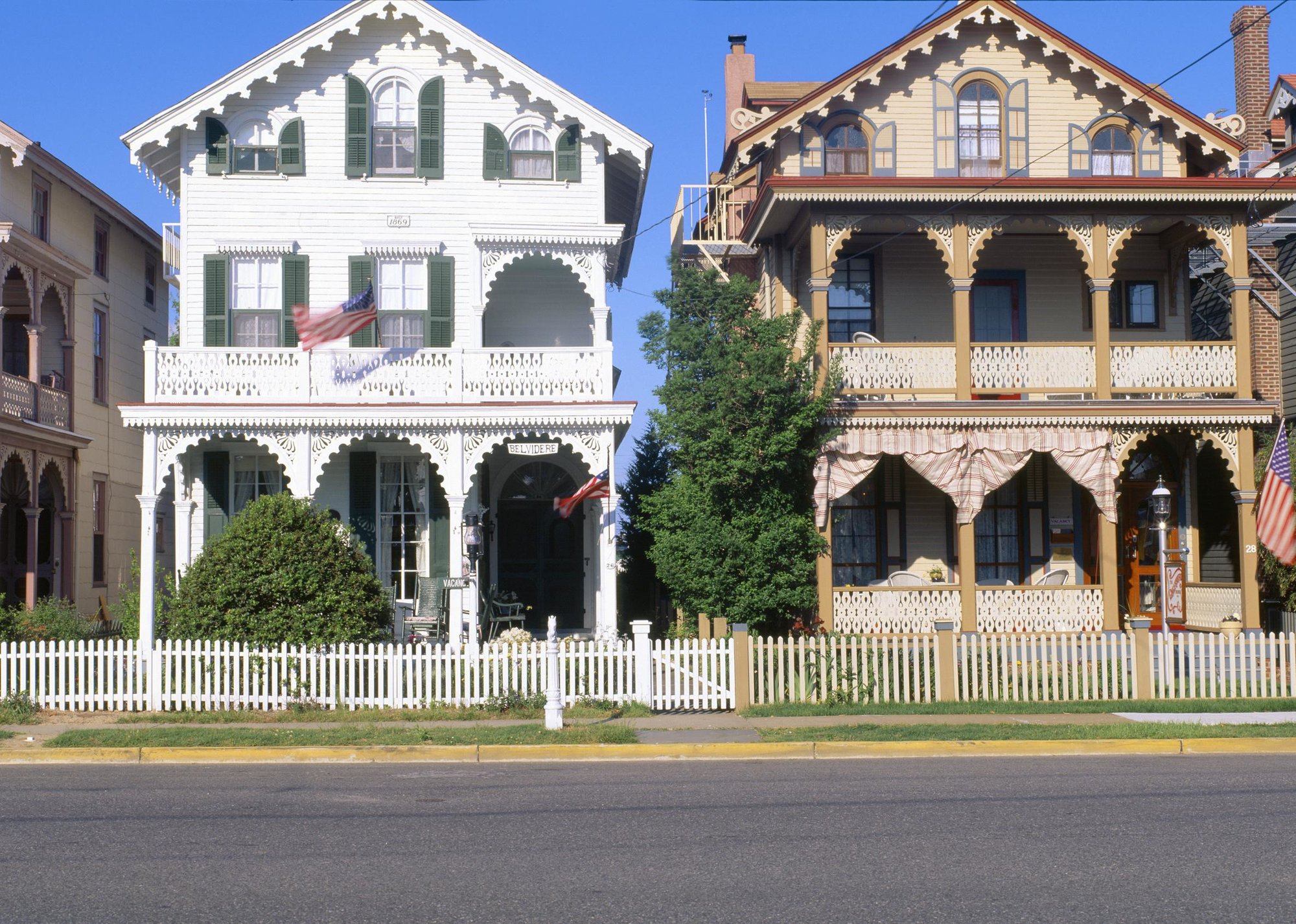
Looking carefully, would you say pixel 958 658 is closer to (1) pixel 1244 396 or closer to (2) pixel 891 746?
(2) pixel 891 746

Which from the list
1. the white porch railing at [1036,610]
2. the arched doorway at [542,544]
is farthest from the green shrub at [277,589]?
the white porch railing at [1036,610]

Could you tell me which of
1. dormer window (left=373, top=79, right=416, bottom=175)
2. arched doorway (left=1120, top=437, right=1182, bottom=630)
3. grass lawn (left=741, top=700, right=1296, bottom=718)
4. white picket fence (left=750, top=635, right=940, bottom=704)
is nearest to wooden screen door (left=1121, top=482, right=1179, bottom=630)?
arched doorway (left=1120, top=437, right=1182, bottom=630)

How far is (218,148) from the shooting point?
23344mm

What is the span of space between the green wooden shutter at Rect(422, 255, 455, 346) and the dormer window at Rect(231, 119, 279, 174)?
11.0 feet

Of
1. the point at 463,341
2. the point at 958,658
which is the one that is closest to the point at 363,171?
the point at 463,341

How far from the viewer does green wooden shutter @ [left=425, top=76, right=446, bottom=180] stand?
2348 cm

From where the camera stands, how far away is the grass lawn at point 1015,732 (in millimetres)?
14719

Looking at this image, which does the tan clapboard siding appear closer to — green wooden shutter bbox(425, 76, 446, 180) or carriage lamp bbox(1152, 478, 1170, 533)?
green wooden shutter bbox(425, 76, 446, 180)

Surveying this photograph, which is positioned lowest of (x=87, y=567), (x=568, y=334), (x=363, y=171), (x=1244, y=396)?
(x=87, y=567)

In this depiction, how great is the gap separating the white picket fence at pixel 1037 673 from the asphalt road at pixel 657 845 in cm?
414

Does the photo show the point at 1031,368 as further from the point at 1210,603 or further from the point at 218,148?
the point at 218,148

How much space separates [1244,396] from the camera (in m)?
21.5

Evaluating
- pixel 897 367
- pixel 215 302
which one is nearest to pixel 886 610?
pixel 897 367

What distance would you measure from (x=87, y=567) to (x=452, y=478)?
11.3 m
